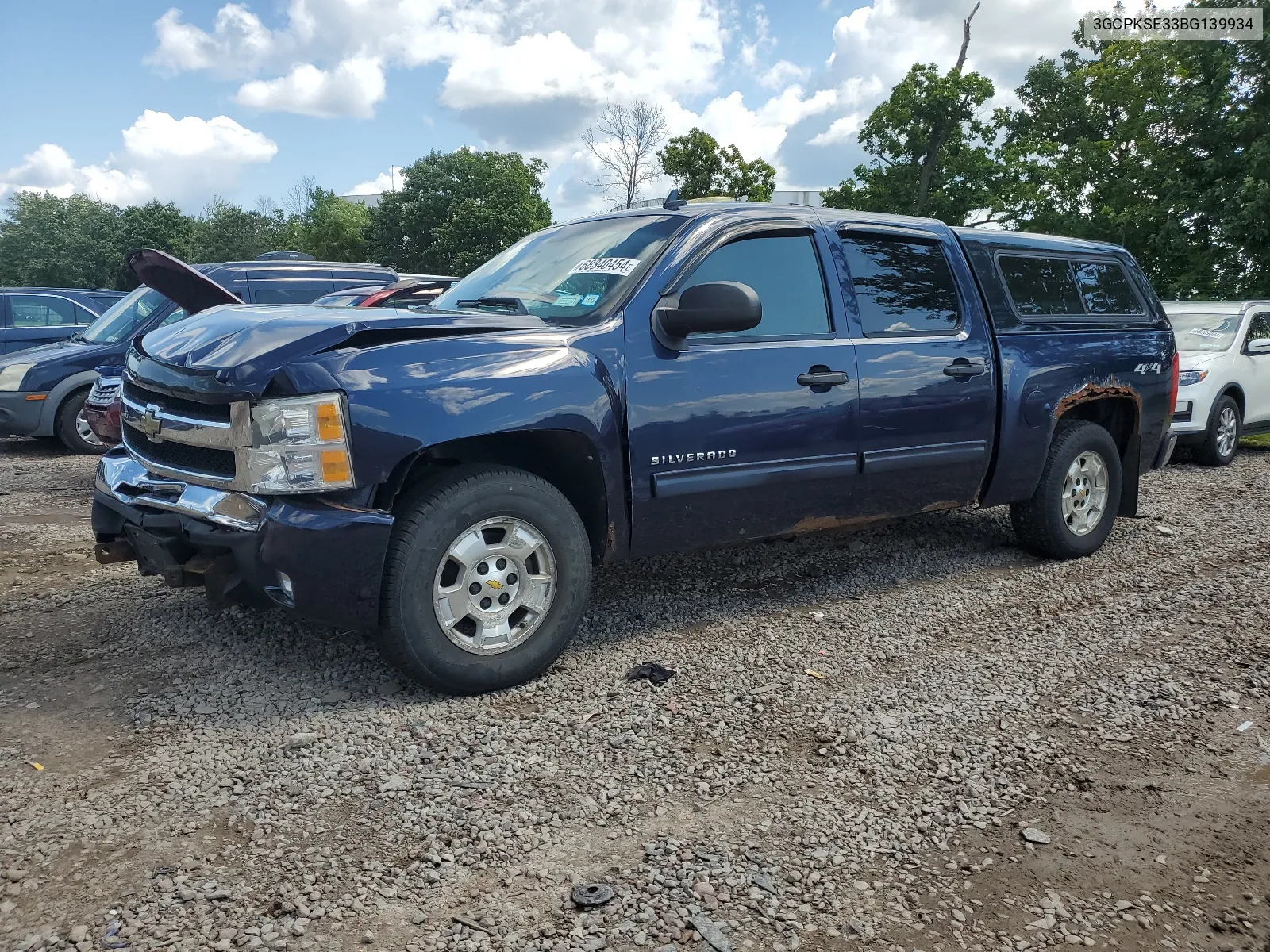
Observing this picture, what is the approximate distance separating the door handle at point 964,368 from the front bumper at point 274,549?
2.99m

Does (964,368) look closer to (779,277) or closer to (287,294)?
(779,277)

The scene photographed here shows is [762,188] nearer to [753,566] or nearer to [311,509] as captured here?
[753,566]

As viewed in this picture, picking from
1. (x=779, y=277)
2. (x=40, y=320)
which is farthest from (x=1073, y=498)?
(x=40, y=320)

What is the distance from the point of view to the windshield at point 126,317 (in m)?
10.4

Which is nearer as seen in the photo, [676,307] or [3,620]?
[676,307]

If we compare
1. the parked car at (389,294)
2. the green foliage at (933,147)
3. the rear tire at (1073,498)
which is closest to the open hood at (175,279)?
the rear tire at (1073,498)

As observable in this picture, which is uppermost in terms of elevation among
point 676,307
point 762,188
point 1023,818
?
point 762,188

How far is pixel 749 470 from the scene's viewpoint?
4.32 metres

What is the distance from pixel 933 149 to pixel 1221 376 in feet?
74.7

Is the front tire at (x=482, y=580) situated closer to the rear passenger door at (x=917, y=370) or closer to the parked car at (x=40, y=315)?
the rear passenger door at (x=917, y=370)

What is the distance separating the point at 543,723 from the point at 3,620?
2.80 metres

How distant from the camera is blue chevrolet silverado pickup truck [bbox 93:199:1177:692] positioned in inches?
134

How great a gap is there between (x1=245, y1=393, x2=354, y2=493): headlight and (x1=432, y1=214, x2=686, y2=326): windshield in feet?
3.70

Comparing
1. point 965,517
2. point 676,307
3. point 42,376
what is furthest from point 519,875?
point 42,376
